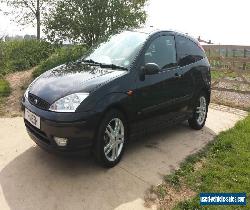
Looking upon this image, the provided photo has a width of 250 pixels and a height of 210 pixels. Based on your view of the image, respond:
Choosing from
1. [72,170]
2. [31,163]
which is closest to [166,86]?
[72,170]

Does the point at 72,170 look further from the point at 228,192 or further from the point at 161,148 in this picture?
the point at 228,192

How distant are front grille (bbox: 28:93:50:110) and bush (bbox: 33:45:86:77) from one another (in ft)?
16.2

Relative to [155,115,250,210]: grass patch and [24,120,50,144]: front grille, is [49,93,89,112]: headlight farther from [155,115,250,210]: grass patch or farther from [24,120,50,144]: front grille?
[155,115,250,210]: grass patch

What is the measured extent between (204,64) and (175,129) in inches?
53.2

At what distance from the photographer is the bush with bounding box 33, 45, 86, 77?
10.0 meters

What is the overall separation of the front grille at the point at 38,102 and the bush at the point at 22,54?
622 cm

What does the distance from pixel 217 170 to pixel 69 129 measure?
7.83 feet

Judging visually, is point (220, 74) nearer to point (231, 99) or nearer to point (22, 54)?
point (231, 99)

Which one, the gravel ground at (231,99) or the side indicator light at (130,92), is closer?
the side indicator light at (130,92)

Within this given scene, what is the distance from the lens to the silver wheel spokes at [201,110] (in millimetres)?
7121

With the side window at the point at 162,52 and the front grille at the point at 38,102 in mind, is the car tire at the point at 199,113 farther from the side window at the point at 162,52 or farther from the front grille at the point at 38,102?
the front grille at the point at 38,102

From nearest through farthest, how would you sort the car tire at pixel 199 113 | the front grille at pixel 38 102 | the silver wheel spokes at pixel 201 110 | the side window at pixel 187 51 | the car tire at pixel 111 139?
1. the front grille at pixel 38 102
2. the car tire at pixel 111 139
3. the side window at pixel 187 51
4. the car tire at pixel 199 113
5. the silver wheel spokes at pixel 201 110

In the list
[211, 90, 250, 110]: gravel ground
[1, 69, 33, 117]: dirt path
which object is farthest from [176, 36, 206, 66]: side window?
[1, 69, 33, 117]: dirt path

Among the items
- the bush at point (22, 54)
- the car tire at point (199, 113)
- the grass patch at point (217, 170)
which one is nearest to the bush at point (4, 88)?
the bush at point (22, 54)
